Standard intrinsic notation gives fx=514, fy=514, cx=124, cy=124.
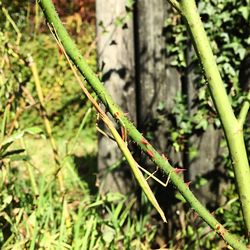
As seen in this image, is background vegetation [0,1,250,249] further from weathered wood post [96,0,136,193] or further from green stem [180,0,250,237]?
green stem [180,0,250,237]

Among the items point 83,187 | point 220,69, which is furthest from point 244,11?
point 83,187

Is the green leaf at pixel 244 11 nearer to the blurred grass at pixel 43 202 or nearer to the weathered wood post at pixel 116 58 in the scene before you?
the weathered wood post at pixel 116 58

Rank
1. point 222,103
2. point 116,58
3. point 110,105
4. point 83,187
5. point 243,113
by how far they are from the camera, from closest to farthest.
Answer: point 110,105 → point 222,103 → point 243,113 → point 83,187 → point 116,58

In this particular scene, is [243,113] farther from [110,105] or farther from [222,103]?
[110,105]

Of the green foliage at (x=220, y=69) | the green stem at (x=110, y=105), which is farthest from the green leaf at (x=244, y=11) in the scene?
the green stem at (x=110, y=105)

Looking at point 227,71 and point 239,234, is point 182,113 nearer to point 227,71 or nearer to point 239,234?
point 227,71
